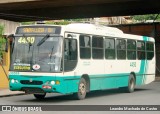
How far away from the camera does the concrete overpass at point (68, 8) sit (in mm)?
33938

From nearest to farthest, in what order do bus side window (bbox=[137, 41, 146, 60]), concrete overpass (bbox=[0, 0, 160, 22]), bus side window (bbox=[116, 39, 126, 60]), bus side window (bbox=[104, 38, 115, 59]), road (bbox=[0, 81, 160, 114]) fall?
road (bbox=[0, 81, 160, 114]) → bus side window (bbox=[104, 38, 115, 59]) → bus side window (bbox=[116, 39, 126, 60]) → bus side window (bbox=[137, 41, 146, 60]) → concrete overpass (bbox=[0, 0, 160, 22])

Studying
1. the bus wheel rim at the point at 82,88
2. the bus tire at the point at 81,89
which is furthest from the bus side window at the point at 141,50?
the bus wheel rim at the point at 82,88

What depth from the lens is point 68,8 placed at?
37969 mm

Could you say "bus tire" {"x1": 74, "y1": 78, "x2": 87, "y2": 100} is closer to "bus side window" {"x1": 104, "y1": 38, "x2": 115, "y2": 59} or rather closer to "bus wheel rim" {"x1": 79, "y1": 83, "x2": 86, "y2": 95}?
"bus wheel rim" {"x1": 79, "y1": 83, "x2": 86, "y2": 95}

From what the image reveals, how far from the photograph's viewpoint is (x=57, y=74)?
675 inches

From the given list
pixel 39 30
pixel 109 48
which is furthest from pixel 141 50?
pixel 39 30

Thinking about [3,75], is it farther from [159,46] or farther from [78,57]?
[159,46]

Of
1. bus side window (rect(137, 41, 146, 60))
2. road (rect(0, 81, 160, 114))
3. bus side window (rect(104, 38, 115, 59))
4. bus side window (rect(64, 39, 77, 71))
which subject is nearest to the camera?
road (rect(0, 81, 160, 114))

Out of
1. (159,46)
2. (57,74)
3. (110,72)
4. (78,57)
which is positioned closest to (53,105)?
(57,74)

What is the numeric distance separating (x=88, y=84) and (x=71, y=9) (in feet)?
65.3

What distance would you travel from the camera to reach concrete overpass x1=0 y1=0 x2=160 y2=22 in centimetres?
3394

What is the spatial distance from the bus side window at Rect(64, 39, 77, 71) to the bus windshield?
0.31 metres

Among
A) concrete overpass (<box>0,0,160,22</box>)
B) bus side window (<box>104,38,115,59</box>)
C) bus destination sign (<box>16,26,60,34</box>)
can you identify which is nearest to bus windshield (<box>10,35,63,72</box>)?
bus destination sign (<box>16,26,60,34</box>)

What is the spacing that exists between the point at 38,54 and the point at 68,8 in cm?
2094
